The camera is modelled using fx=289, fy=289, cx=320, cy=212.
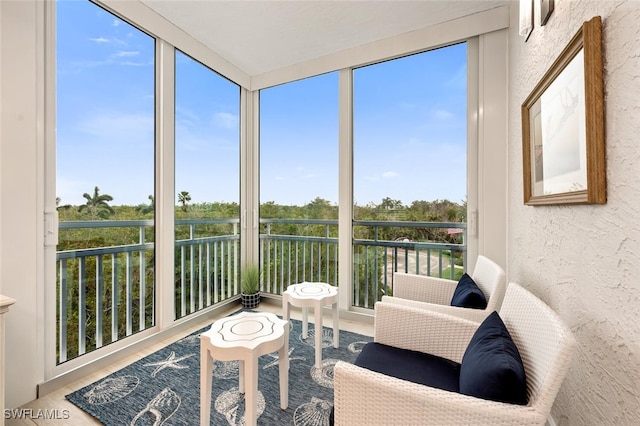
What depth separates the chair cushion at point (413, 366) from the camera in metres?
1.19

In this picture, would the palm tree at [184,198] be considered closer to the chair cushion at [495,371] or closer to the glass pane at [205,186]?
the glass pane at [205,186]

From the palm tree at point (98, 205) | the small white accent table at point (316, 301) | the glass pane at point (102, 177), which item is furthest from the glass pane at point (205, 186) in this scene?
→ the small white accent table at point (316, 301)

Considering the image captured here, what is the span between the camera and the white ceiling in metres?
2.27

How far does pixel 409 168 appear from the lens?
2709 mm

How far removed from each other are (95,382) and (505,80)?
3.66 m

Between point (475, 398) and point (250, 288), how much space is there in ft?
9.06

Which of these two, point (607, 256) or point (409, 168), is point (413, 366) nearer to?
point (607, 256)

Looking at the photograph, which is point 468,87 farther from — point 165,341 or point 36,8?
point 165,341

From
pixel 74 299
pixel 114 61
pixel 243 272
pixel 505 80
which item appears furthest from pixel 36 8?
pixel 505 80

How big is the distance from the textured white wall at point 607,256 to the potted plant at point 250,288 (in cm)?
266

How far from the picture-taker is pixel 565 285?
1216mm

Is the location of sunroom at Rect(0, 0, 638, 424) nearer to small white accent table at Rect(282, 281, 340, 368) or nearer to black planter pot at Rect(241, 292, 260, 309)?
black planter pot at Rect(241, 292, 260, 309)

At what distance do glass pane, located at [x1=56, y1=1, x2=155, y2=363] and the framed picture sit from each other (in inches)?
108

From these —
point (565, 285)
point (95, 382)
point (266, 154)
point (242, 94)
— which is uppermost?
point (242, 94)
